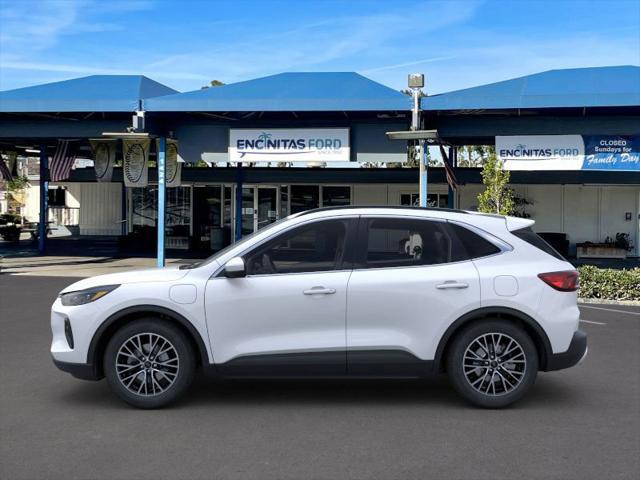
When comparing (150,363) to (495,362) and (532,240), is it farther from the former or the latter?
(532,240)

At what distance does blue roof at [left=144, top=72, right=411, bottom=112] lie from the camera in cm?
1673

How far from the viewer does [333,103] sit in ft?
55.5

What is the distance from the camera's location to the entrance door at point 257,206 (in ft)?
84.2

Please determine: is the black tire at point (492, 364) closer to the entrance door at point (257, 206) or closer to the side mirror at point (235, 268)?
the side mirror at point (235, 268)

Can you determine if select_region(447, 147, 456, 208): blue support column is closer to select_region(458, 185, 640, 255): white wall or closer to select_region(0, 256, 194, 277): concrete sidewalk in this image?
select_region(458, 185, 640, 255): white wall

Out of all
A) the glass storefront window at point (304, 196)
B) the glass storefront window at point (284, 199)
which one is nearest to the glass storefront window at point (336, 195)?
the glass storefront window at point (304, 196)

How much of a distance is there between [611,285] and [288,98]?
9046 millimetres

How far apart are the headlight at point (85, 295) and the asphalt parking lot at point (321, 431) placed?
92 cm

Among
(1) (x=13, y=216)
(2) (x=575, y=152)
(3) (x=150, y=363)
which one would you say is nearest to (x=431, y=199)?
(2) (x=575, y=152)

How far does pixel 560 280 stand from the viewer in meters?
5.50

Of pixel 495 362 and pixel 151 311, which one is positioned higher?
pixel 151 311

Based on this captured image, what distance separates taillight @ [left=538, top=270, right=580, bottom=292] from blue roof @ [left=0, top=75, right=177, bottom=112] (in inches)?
574

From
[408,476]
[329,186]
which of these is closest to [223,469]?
[408,476]

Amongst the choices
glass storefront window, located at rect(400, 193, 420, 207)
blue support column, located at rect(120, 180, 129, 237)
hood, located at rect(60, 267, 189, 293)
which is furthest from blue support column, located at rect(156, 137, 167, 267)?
hood, located at rect(60, 267, 189, 293)
